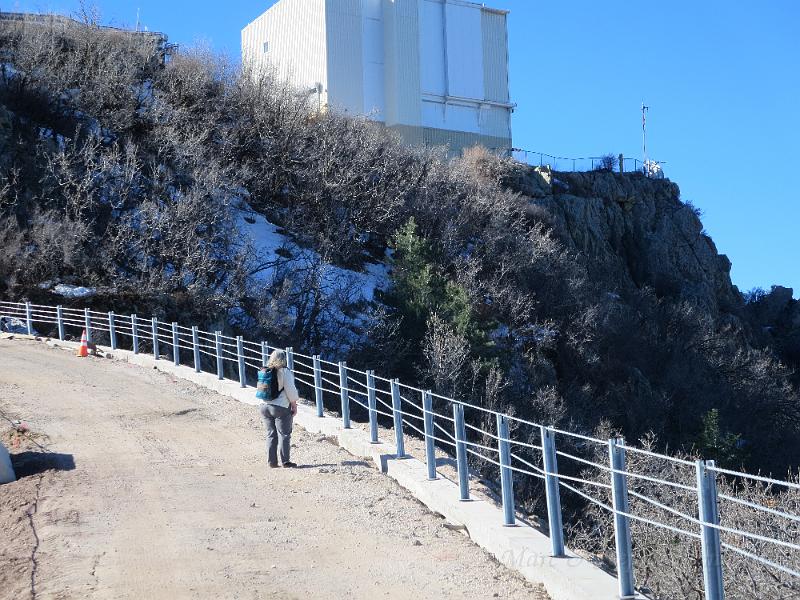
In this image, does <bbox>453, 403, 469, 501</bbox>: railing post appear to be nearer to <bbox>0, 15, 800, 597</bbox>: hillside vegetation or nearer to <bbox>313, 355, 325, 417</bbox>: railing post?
<bbox>313, 355, 325, 417</bbox>: railing post

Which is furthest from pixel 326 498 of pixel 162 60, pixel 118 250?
pixel 162 60

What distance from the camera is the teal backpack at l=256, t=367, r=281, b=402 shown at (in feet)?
36.8

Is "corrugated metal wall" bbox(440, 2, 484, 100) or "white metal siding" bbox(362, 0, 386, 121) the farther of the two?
"corrugated metal wall" bbox(440, 2, 484, 100)

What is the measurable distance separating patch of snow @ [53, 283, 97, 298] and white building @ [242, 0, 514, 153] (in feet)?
68.2

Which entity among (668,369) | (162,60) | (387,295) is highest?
(162,60)

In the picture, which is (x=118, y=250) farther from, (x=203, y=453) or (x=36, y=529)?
(x=36, y=529)

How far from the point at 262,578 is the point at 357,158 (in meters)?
37.5

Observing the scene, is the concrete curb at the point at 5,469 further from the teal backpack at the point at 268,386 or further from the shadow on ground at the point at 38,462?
the teal backpack at the point at 268,386

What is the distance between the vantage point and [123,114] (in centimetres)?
4119

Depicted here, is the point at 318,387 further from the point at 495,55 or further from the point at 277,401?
the point at 495,55

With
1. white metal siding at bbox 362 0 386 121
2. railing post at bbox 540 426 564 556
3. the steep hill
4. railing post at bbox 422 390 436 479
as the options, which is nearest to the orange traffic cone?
the steep hill

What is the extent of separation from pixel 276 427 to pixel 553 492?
16.5 ft

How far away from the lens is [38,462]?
11.4 m

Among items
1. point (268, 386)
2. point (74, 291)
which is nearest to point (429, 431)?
point (268, 386)
